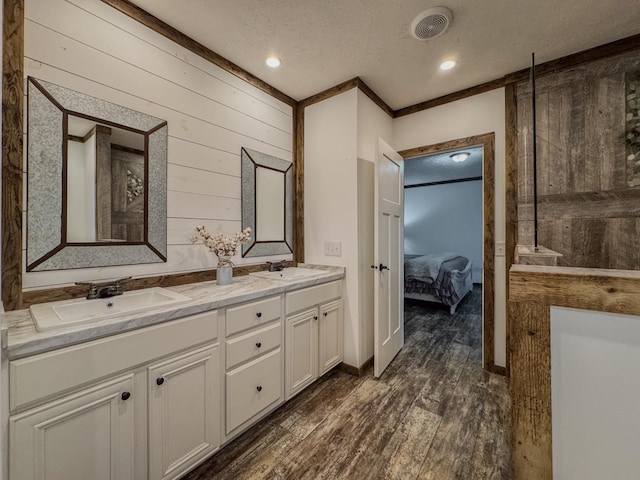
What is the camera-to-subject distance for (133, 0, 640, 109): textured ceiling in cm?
172

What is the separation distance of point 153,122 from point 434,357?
312cm

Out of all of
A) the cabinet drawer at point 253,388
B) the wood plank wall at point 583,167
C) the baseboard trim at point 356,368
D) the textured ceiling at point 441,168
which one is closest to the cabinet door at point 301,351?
the cabinet drawer at point 253,388

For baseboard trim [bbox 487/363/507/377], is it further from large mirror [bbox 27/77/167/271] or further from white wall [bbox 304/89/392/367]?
large mirror [bbox 27/77/167/271]

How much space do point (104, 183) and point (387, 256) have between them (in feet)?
7.15

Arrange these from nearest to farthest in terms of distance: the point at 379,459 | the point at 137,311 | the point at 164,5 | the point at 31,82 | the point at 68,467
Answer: the point at 68,467 → the point at 137,311 → the point at 31,82 → the point at 379,459 → the point at 164,5

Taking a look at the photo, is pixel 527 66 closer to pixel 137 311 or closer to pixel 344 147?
pixel 344 147

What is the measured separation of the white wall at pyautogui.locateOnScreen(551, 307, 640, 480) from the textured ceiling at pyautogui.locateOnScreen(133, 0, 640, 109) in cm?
192

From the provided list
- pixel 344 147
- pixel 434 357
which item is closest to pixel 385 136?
pixel 344 147

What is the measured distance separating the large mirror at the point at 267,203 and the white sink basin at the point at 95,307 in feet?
2.71

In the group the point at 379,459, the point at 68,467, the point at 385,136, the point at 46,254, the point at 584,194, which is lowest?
the point at 379,459

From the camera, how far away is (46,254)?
4.62ft

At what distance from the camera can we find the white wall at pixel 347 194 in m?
2.47

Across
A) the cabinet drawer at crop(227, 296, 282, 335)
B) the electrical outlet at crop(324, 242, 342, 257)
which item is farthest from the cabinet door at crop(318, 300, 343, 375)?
the cabinet drawer at crop(227, 296, 282, 335)

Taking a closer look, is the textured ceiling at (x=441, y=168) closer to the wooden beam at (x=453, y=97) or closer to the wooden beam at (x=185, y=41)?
the wooden beam at (x=453, y=97)
